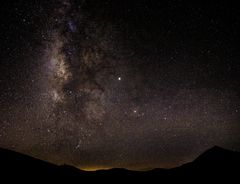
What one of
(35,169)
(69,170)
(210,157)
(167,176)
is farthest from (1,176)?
(210,157)

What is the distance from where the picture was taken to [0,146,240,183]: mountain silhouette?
3544 centimetres

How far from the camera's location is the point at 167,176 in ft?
195

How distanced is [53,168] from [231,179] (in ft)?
114

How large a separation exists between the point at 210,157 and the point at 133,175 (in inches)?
1148

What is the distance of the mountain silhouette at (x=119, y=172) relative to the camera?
35.4 m

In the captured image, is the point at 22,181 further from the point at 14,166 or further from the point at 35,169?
the point at 35,169

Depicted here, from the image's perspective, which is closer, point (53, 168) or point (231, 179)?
point (53, 168)

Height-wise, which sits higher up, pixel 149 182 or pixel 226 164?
pixel 226 164

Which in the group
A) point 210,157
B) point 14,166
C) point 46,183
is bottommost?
point 46,183

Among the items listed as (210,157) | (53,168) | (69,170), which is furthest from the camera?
(210,157)

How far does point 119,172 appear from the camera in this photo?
2362 inches

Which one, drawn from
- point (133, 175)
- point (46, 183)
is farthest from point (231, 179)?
point (46, 183)

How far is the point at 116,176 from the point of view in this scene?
56.3m

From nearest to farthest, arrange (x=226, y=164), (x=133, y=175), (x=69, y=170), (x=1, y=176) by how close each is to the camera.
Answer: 1. (x=1, y=176)
2. (x=69, y=170)
3. (x=133, y=175)
4. (x=226, y=164)
